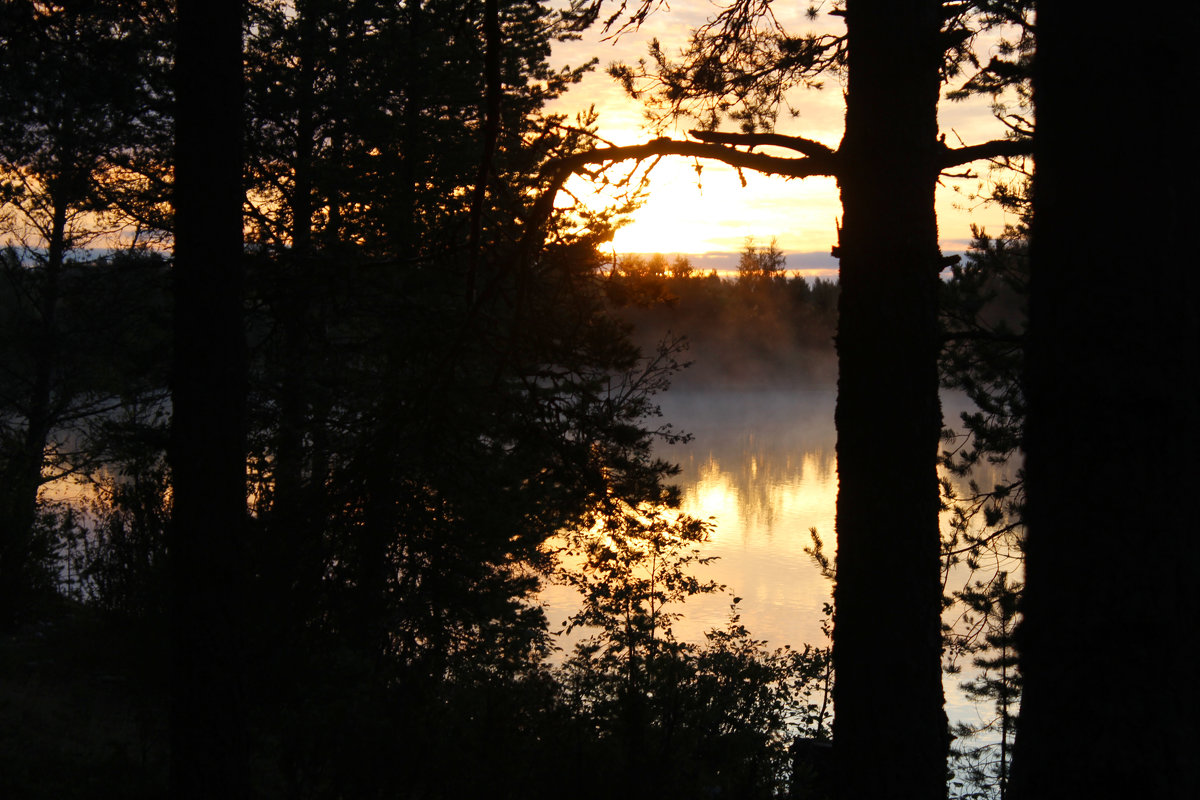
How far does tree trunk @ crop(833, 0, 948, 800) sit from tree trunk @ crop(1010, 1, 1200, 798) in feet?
3.65

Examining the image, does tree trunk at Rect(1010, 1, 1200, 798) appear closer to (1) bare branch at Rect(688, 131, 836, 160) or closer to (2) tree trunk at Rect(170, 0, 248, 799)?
(1) bare branch at Rect(688, 131, 836, 160)

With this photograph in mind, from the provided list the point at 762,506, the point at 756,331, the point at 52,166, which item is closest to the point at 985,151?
the point at 52,166

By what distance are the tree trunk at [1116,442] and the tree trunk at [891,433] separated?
1112mm

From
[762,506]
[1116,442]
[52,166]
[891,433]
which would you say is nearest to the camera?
[1116,442]

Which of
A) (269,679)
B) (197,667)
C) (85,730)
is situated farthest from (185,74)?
(85,730)

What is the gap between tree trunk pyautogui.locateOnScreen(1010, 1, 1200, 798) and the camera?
1703 millimetres

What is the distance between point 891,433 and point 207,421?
289cm

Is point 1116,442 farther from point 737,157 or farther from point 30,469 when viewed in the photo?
point 30,469

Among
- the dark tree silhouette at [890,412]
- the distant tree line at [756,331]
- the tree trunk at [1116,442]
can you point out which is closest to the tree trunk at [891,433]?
the dark tree silhouette at [890,412]

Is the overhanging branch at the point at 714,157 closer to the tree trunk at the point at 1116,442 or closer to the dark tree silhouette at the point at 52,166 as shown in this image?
the tree trunk at the point at 1116,442

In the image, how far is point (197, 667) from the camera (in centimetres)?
365

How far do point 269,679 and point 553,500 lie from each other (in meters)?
4.39

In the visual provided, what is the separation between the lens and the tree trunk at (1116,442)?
1703 millimetres

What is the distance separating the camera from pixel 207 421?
3691mm
